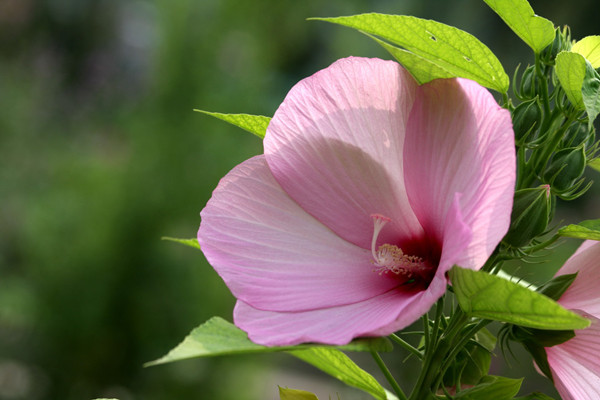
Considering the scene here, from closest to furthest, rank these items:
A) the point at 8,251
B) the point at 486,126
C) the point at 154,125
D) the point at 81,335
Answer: the point at 486,126 < the point at 81,335 < the point at 154,125 < the point at 8,251

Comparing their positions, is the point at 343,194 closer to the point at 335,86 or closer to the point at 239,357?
the point at 335,86

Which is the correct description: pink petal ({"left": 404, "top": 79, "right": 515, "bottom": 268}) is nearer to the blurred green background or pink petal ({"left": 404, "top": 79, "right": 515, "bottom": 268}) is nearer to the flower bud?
the flower bud

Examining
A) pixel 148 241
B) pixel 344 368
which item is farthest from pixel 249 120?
pixel 148 241

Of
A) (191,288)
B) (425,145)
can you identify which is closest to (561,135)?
(425,145)

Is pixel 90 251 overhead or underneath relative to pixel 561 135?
underneath

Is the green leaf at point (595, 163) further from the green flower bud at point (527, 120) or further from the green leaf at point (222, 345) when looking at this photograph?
the green leaf at point (222, 345)

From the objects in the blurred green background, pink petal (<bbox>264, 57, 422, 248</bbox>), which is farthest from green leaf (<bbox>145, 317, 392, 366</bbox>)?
the blurred green background
